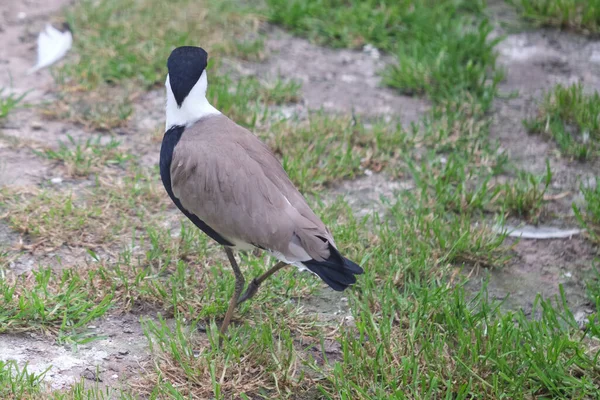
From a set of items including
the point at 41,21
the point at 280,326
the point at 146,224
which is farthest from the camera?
the point at 41,21

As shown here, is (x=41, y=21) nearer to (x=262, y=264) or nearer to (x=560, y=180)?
(x=262, y=264)

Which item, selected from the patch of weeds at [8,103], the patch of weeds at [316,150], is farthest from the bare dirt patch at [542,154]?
the patch of weeds at [8,103]

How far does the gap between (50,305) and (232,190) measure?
3.33 feet

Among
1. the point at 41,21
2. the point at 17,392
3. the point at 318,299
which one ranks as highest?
the point at 41,21

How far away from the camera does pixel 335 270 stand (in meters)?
3.09

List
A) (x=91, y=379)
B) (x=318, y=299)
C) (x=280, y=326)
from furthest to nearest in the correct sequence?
1. (x=318, y=299)
2. (x=280, y=326)
3. (x=91, y=379)

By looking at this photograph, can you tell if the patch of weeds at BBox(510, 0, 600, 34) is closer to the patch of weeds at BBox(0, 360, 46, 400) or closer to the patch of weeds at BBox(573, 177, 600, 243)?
the patch of weeds at BBox(573, 177, 600, 243)

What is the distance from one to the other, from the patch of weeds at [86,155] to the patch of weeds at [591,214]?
2641 millimetres

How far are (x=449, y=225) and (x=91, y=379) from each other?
2.06m

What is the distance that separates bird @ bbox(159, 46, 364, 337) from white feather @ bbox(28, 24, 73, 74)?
2.53m

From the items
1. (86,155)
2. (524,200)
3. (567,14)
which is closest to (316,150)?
(524,200)

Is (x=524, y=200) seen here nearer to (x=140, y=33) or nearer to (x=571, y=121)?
(x=571, y=121)

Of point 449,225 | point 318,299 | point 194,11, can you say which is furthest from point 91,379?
point 194,11

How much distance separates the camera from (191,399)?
3156 mm
